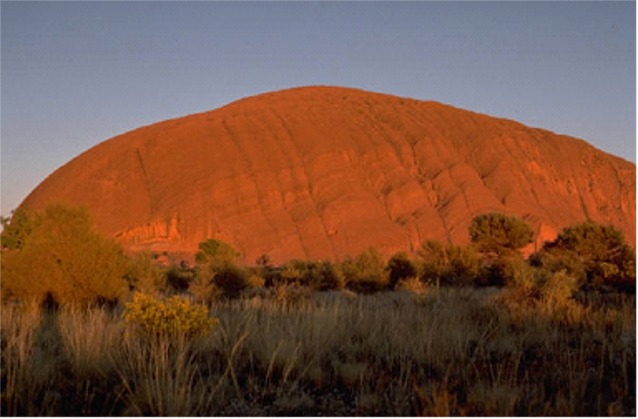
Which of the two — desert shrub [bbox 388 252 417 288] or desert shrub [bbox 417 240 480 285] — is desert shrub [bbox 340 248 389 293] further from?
desert shrub [bbox 417 240 480 285]

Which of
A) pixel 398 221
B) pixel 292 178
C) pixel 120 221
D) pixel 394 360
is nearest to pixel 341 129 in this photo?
pixel 292 178

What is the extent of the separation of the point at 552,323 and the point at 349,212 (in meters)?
43.7

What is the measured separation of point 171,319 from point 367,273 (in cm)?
1592

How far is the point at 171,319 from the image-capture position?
6902mm

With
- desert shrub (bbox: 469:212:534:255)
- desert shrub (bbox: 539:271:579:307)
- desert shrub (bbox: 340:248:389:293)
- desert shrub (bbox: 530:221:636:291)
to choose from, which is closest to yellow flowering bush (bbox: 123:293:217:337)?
desert shrub (bbox: 539:271:579:307)

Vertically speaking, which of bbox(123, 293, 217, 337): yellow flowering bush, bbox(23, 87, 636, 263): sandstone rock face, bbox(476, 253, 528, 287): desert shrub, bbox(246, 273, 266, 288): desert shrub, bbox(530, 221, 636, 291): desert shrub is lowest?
bbox(123, 293, 217, 337): yellow flowering bush

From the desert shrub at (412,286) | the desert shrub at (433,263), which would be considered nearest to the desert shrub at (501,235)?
the desert shrub at (433,263)

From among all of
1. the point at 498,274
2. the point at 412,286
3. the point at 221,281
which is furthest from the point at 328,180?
the point at 412,286

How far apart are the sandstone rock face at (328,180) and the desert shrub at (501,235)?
17181mm

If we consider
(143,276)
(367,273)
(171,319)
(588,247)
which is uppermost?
(588,247)

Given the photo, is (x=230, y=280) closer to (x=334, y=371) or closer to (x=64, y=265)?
(x=64, y=265)

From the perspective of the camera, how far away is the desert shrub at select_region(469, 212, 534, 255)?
30.7 metres

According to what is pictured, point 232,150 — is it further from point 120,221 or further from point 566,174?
point 566,174

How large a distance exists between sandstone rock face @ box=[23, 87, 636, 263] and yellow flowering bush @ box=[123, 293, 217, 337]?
3992 cm
